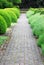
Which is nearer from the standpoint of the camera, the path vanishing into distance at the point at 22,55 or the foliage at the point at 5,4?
the path vanishing into distance at the point at 22,55

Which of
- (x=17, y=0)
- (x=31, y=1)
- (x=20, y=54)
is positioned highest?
(x=20, y=54)

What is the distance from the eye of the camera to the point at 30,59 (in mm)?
7789

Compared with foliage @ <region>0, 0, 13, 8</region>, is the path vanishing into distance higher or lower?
higher

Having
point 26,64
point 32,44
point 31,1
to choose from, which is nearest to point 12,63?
point 26,64

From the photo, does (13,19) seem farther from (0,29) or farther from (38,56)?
(38,56)

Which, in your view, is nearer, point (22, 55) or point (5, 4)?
point (22, 55)

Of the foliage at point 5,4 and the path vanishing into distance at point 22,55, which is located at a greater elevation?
the path vanishing into distance at point 22,55

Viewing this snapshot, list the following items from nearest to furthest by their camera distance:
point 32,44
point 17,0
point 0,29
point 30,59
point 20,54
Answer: point 30,59 < point 20,54 < point 32,44 < point 0,29 < point 17,0

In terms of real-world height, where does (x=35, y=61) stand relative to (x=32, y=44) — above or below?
above

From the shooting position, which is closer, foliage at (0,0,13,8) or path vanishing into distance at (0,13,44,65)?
path vanishing into distance at (0,13,44,65)

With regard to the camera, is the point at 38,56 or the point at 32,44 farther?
the point at 32,44

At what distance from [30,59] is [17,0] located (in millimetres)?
31856

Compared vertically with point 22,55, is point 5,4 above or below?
below

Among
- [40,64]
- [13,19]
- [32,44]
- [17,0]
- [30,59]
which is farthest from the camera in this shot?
[17,0]
